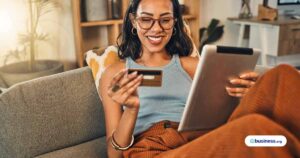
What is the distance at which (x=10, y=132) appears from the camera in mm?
1049

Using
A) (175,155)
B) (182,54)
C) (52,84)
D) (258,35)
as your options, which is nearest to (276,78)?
(175,155)

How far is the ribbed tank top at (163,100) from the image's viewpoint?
1098mm

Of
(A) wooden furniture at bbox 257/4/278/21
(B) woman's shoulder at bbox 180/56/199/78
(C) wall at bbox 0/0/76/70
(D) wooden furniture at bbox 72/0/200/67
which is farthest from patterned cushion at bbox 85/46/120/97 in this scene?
(A) wooden furniture at bbox 257/4/278/21

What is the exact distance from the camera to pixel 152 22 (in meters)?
1.07

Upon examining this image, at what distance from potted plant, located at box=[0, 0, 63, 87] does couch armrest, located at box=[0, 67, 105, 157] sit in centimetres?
78

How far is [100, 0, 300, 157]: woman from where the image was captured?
0.93m

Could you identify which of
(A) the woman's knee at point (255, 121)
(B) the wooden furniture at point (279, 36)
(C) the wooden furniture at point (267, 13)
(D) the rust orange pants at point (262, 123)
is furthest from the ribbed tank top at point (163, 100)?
(C) the wooden furniture at point (267, 13)

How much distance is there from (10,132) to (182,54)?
0.65m

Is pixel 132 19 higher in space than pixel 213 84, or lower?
higher

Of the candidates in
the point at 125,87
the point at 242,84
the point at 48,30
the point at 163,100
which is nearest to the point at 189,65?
the point at 163,100

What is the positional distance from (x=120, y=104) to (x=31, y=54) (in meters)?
1.28

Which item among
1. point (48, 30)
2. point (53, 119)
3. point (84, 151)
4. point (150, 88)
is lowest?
point (84, 151)

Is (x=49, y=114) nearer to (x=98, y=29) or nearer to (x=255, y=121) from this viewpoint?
(x=255, y=121)

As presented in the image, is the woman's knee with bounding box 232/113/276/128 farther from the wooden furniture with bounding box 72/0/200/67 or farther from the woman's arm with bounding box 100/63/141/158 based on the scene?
the wooden furniture with bounding box 72/0/200/67
